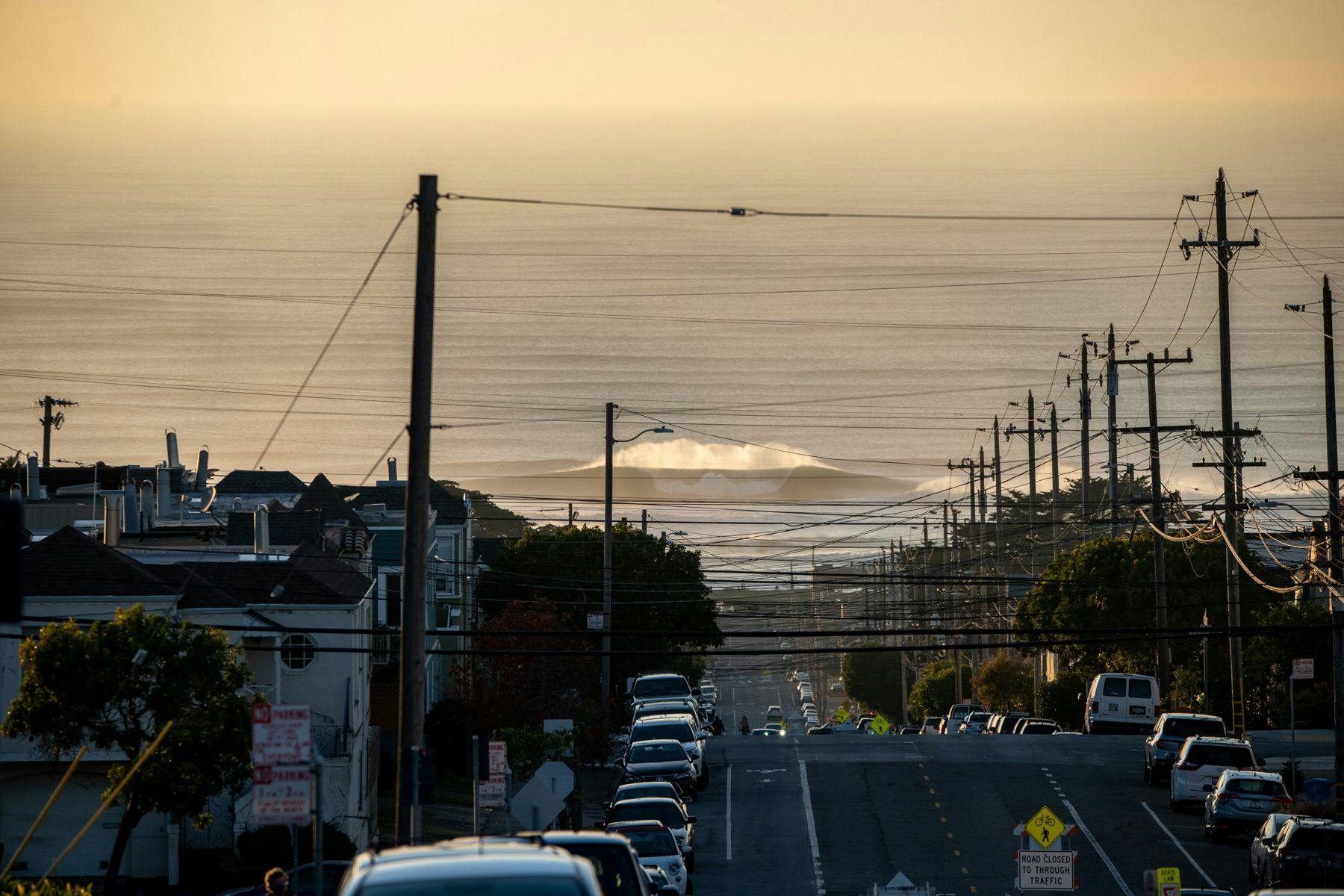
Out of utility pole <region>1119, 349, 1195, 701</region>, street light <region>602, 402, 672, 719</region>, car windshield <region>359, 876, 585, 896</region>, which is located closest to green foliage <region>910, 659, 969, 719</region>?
utility pole <region>1119, 349, 1195, 701</region>

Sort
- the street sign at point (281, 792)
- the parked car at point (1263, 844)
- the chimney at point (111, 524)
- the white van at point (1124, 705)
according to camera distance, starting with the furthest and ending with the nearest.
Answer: the white van at point (1124, 705)
the chimney at point (111, 524)
the parked car at point (1263, 844)
the street sign at point (281, 792)

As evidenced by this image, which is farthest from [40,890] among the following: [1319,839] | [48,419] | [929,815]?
[48,419]

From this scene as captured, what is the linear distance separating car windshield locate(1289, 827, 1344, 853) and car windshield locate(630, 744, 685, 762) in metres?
19.5

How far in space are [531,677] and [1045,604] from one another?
30487 mm

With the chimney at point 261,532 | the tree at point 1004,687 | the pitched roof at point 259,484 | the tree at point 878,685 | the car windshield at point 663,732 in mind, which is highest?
the pitched roof at point 259,484

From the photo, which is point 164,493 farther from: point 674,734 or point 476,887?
point 476,887

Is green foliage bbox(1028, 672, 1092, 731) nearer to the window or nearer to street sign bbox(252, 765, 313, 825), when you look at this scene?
the window

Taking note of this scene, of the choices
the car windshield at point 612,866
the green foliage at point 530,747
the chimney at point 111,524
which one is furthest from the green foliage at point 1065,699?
the car windshield at point 612,866

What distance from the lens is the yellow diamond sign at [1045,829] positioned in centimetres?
3083

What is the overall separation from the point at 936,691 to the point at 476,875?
331ft

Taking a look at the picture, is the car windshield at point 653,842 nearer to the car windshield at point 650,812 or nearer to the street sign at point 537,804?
the car windshield at point 650,812

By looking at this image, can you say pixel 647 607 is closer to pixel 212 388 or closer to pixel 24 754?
pixel 24 754

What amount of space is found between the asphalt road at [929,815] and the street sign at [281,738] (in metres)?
19.6

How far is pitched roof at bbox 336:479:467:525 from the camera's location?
7562cm
